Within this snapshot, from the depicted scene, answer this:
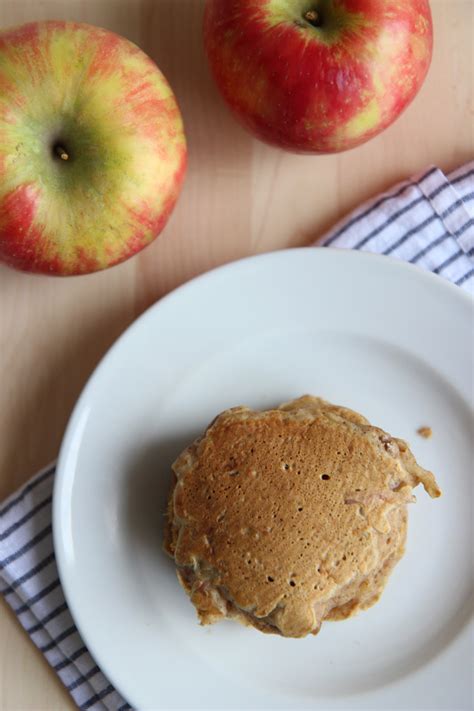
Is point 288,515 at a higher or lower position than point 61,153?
lower

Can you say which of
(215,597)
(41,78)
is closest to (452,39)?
(41,78)

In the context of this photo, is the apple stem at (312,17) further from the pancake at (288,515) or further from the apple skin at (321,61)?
the pancake at (288,515)

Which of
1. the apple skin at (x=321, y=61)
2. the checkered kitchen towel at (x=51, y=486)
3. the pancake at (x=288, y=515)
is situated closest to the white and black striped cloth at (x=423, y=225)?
the checkered kitchen towel at (x=51, y=486)

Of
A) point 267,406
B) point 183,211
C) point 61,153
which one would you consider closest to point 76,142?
point 61,153

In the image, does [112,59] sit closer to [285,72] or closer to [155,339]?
[285,72]

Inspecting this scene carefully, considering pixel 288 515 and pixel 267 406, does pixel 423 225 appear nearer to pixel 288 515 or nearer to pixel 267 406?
pixel 267 406

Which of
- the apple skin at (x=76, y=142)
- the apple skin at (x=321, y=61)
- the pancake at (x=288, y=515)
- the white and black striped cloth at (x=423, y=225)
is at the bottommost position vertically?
the pancake at (x=288, y=515)
